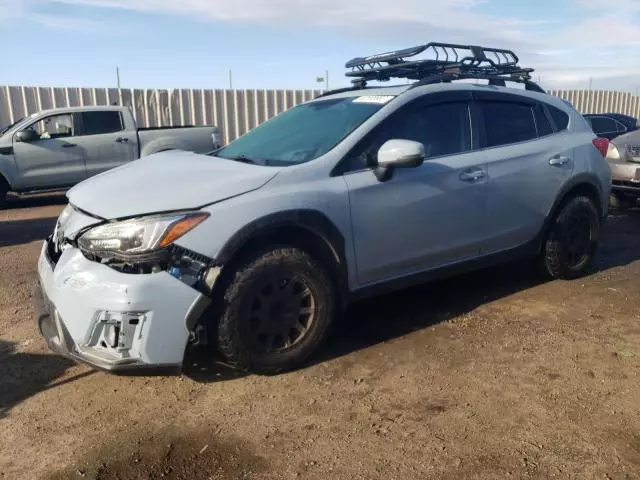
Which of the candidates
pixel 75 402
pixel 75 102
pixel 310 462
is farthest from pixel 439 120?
pixel 75 102

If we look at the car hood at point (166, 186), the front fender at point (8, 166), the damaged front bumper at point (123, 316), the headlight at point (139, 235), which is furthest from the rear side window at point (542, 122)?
the front fender at point (8, 166)

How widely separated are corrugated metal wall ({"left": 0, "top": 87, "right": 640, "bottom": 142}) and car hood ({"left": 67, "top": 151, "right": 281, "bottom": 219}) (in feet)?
34.7

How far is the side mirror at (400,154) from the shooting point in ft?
11.5

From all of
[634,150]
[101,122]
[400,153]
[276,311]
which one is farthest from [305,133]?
[101,122]

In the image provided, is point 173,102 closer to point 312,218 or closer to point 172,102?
point 172,102

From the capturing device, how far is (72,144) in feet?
33.5

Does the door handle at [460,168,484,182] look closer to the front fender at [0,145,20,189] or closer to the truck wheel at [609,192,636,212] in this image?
the truck wheel at [609,192,636,212]

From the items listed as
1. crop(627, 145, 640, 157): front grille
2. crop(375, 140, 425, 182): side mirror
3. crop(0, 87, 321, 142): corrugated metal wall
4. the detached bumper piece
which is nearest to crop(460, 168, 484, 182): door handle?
crop(375, 140, 425, 182): side mirror

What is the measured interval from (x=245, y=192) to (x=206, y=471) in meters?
1.46

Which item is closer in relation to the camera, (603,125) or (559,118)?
(559,118)

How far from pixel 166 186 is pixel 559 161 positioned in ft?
10.7

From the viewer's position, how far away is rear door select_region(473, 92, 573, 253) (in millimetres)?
4391

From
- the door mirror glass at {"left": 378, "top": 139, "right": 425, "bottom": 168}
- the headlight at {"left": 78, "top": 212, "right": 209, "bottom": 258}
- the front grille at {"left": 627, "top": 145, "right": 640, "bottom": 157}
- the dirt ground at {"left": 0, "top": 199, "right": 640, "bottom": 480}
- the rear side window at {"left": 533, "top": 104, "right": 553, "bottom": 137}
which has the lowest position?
the dirt ground at {"left": 0, "top": 199, "right": 640, "bottom": 480}

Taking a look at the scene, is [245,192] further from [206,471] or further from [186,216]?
[206,471]
